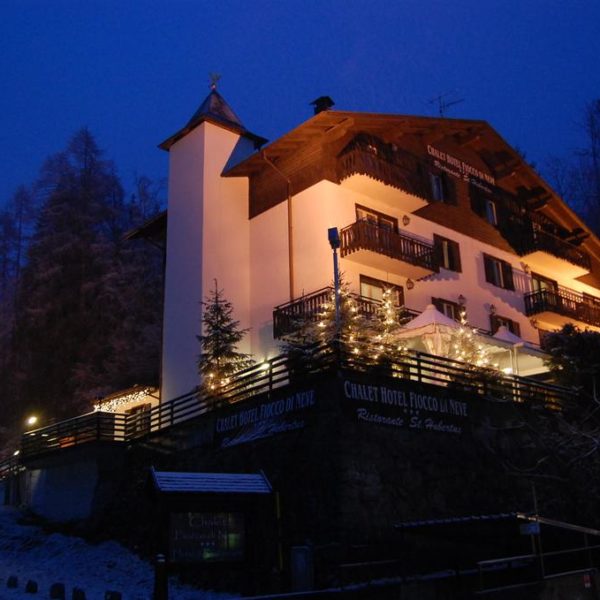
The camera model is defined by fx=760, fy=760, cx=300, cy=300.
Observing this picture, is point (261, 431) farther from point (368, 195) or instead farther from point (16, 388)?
point (16, 388)

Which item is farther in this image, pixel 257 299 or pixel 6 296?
pixel 6 296

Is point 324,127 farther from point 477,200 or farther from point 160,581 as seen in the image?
point 160,581

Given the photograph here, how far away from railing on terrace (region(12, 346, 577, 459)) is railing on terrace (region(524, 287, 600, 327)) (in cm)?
1191

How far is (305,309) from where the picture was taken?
2528 centimetres

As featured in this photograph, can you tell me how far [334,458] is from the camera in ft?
50.4

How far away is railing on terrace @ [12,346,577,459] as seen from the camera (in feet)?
57.4

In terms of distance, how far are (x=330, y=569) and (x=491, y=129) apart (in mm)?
25398

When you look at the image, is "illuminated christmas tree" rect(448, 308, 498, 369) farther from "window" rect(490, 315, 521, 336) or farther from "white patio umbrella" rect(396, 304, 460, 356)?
"window" rect(490, 315, 521, 336)

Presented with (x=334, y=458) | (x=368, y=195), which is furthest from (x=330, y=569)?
(x=368, y=195)

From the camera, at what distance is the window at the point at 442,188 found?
3173cm

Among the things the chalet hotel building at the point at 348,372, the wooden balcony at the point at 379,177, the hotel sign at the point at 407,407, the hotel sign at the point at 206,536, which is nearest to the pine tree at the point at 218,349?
the chalet hotel building at the point at 348,372

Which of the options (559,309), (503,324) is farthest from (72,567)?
(559,309)

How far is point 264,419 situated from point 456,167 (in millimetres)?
19758

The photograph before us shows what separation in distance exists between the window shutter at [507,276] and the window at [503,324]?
1.71 meters
